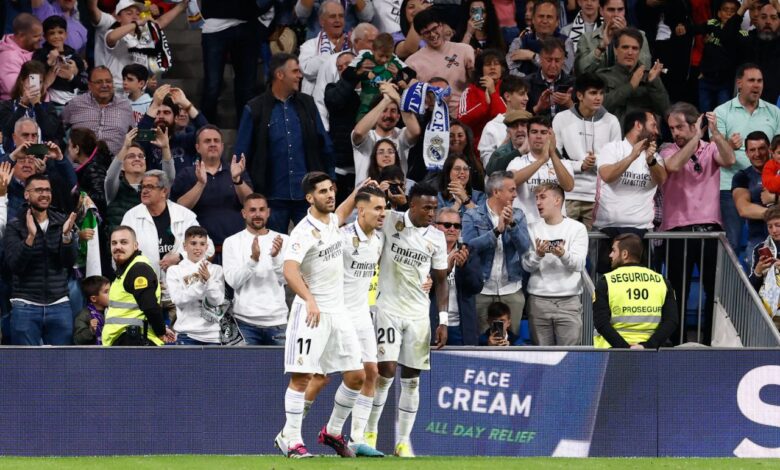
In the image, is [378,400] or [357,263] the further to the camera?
[378,400]

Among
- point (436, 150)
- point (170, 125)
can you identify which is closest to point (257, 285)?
point (436, 150)

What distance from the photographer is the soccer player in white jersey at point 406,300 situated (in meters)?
12.5

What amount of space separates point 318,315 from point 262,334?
10.2 feet

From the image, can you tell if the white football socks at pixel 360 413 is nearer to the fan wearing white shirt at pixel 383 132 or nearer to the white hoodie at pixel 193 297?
the white hoodie at pixel 193 297

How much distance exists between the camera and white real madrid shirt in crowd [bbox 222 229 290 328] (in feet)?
47.4

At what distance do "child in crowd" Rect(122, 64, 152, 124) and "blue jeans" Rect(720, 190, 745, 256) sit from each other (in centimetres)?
651

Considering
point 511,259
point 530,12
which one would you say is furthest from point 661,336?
point 530,12

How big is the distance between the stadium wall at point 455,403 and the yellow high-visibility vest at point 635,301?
0.48 metres

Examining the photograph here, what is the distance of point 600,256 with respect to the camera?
51.6 ft

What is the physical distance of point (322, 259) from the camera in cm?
1180

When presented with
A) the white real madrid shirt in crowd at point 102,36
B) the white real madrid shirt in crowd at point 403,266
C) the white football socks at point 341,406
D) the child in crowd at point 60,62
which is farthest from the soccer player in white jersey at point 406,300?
the white real madrid shirt in crowd at point 102,36

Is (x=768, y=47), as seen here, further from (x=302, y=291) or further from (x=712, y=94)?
(x=302, y=291)

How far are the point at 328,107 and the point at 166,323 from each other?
3.34 meters

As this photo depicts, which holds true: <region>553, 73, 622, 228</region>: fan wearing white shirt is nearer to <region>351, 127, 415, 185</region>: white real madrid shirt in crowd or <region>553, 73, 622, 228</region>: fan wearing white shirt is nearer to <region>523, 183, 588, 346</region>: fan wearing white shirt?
<region>523, 183, 588, 346</region>: fan wearing white shirt
